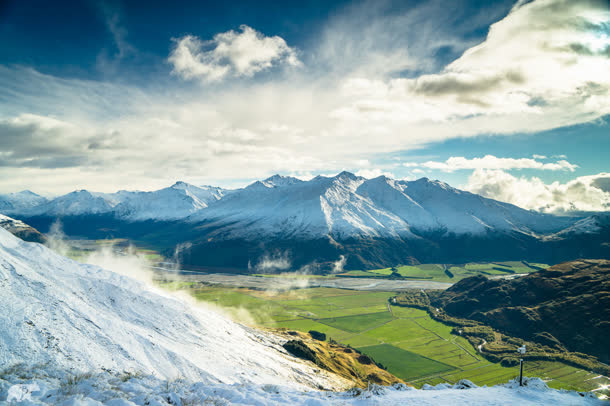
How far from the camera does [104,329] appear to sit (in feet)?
91.4

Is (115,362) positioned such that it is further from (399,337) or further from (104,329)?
(399,337)

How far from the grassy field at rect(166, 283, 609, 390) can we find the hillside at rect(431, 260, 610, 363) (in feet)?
87.6

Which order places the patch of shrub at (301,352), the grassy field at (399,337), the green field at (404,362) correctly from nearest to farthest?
1. the patch of shrub at (301,352)
2. the grassy field at (399,337)
3. the green field at (404,362)

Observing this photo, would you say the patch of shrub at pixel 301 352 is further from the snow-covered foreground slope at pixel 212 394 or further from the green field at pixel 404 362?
the green field at pixel 404 362

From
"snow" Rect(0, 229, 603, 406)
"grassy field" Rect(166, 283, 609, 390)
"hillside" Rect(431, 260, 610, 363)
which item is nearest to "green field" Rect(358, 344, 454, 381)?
"grassy field" Rect(166, 283, 609, 390)

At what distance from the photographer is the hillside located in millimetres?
122188

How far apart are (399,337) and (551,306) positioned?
82.5 m

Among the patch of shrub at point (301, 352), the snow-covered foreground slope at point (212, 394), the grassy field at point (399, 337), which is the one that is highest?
the snow-covered foreground slope at point (212, 394)

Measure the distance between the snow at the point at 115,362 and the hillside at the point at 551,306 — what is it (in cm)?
14010

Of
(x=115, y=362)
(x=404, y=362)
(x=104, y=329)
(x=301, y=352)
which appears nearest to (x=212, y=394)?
(x=115, y=362)

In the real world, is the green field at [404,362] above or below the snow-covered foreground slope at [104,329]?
below

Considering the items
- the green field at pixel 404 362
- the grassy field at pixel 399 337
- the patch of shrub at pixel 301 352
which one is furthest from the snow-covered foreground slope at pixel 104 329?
the grassy field at pixel 399 337

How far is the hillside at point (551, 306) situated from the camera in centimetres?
12219

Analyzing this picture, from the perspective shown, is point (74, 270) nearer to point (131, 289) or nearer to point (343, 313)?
point (131, 289)
